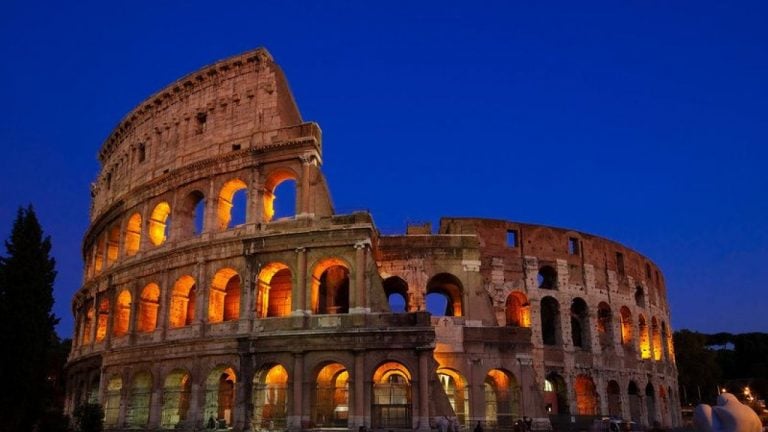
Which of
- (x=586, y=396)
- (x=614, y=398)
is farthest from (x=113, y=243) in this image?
(x=614, y=398)

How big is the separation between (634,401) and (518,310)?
26.7 feet

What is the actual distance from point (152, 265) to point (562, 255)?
61.6 ft

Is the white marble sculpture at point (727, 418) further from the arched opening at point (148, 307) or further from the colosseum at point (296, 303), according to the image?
the arched opening at point (148, 307)

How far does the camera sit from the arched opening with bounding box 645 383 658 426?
33688 millimetres

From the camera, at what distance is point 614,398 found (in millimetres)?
31844

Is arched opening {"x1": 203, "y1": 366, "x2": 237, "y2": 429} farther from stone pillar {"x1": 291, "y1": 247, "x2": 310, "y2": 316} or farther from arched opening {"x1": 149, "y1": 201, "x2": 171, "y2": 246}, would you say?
arched opening {"x1": 149, "y1": 201, "x2": 171, "y2": 246}

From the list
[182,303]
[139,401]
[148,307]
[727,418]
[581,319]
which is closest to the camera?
[727,418]

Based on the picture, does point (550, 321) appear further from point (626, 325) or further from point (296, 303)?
point (296, 303)

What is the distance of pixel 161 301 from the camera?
26.2 metres

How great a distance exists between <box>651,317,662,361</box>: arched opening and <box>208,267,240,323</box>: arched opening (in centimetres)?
2314

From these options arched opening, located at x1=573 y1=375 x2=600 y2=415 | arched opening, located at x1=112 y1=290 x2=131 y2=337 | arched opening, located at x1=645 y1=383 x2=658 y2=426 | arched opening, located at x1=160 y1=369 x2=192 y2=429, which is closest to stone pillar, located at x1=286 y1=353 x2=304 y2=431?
arched opening, located at x1=160 y1=369 x2=192 y2=429

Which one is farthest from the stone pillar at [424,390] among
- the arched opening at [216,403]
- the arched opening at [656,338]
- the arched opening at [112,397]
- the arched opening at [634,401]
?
the arched opening at [656,338]

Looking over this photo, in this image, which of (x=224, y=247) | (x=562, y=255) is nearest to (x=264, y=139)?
(x=224, y=247)

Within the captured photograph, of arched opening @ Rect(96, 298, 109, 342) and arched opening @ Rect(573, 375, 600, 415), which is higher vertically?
arched opening @ Rect(96, 298, 109, 342)
